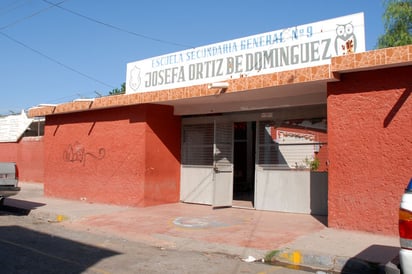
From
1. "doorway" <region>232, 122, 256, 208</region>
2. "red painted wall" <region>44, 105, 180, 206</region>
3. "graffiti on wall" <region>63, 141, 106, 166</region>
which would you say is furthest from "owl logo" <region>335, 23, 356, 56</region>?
"graffiti on wall" <region>63, 141, 106, 166</region>

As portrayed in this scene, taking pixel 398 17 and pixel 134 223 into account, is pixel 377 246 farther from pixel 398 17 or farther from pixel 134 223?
pixel 398 17

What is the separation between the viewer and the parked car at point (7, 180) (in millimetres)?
12242

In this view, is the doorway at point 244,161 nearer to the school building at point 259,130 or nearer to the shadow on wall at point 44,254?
the school building at point 259,130

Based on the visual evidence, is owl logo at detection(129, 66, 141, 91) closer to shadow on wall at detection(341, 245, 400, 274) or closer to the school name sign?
the school name sign

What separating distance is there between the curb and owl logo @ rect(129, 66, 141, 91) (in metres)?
8.44

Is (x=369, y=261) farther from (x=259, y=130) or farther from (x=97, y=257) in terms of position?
(x=259, y=130)

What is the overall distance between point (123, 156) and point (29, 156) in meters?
11.3

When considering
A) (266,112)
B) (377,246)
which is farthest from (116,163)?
(377,246)

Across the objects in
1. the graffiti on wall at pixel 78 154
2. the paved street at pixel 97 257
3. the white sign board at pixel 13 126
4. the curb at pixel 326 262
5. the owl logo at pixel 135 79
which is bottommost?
the paved street at pixel 97 257

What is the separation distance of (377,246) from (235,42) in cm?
651

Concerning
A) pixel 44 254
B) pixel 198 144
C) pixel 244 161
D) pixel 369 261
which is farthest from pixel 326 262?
pixel 244 161

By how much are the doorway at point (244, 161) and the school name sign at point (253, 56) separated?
3.23m

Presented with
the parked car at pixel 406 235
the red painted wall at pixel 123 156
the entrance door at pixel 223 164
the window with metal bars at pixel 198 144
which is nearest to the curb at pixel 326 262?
the parked car at pixel 406 235

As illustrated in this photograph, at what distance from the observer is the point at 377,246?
7.44 m
